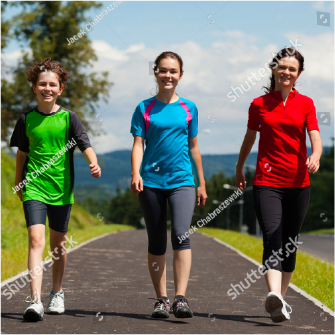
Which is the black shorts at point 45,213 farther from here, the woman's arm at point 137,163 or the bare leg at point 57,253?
the woman's arm at point 137,163

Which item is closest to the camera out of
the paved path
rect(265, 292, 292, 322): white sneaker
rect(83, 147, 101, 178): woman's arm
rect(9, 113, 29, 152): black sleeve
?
rect(265, 292, 292, 322): white sneaker

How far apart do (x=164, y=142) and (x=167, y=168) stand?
0.24m

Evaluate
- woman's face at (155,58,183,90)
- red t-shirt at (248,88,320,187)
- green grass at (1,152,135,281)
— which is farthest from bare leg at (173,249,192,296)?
green grass at (1,152,135,281)

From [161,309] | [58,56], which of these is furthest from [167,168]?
[58,56]

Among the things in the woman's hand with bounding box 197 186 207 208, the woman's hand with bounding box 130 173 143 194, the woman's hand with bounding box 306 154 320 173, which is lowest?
the woman's hand with bounding box 197 186 207 208

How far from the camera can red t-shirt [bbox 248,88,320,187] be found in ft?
16.6

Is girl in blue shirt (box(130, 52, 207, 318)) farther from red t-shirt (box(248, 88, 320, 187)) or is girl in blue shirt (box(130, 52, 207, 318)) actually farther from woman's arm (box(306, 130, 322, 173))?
woman's arm (box(306, 130, 322, 173))

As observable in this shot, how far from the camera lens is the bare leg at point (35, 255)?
506 centimetres

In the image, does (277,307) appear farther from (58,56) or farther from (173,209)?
(58,56)

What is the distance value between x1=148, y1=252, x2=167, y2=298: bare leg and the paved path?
0.88 ft

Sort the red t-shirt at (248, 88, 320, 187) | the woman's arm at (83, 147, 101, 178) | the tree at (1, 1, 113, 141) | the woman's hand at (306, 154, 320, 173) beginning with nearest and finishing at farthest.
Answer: the woman's hand at (306, 154, 320, 173) < the red t-shirt at (248, 88, 320, 187) < the woman's arm at (83, 147, 101, 178) < the tree at (1, 1, 113, 141)

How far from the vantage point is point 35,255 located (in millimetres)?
5168

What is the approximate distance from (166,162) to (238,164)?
66cm

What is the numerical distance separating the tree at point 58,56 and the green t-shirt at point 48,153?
82.4 ft
